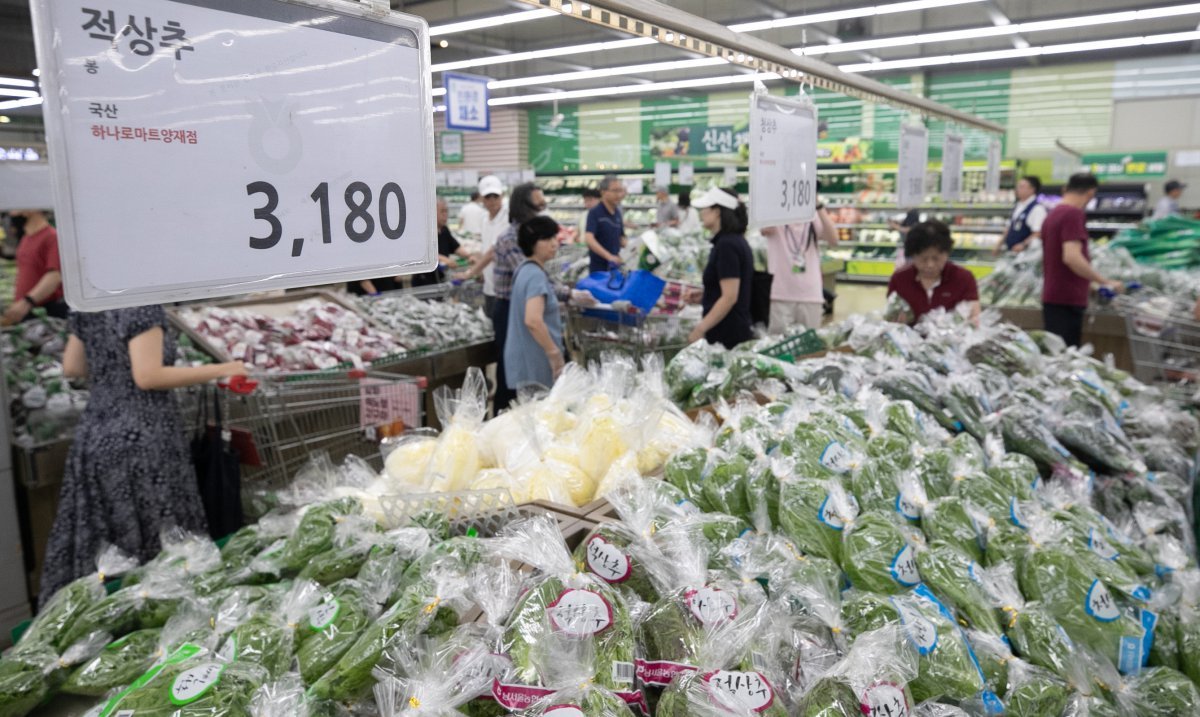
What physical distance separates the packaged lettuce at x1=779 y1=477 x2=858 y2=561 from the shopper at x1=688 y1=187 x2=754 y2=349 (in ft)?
9.22

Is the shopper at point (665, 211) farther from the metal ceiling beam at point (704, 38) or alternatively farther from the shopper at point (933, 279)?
the shopper at point (933, 279)

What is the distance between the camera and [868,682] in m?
1.13

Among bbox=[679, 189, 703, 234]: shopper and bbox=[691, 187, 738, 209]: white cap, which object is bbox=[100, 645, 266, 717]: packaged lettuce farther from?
bbox=[679, 189, 703, 234]: shopper

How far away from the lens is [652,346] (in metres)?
4.98

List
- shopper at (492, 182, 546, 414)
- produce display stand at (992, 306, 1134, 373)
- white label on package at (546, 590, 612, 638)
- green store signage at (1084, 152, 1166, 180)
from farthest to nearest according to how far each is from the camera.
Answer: green store signage at (1084, 152, 1166, 180)
produce display stand at (992, 306, 1134, 373)
shopper at (492, 182, 546, 414)
white label on package at (546, 590, 612, 638)

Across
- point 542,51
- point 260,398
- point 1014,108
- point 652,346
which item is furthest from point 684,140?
point 260,398

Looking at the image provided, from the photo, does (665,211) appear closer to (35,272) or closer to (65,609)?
(35,272)

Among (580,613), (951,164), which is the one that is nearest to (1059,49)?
(951,164)

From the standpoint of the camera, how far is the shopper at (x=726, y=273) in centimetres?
449

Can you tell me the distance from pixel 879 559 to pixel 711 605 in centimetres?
41

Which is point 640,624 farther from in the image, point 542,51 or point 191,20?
point 542,51

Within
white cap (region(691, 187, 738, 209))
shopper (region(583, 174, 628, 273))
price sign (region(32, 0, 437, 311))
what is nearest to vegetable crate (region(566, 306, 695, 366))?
white cap (region(691, 187, 738, 209))

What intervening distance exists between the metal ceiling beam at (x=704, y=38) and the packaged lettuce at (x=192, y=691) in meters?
1.57

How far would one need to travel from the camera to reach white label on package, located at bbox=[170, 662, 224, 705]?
108cm
